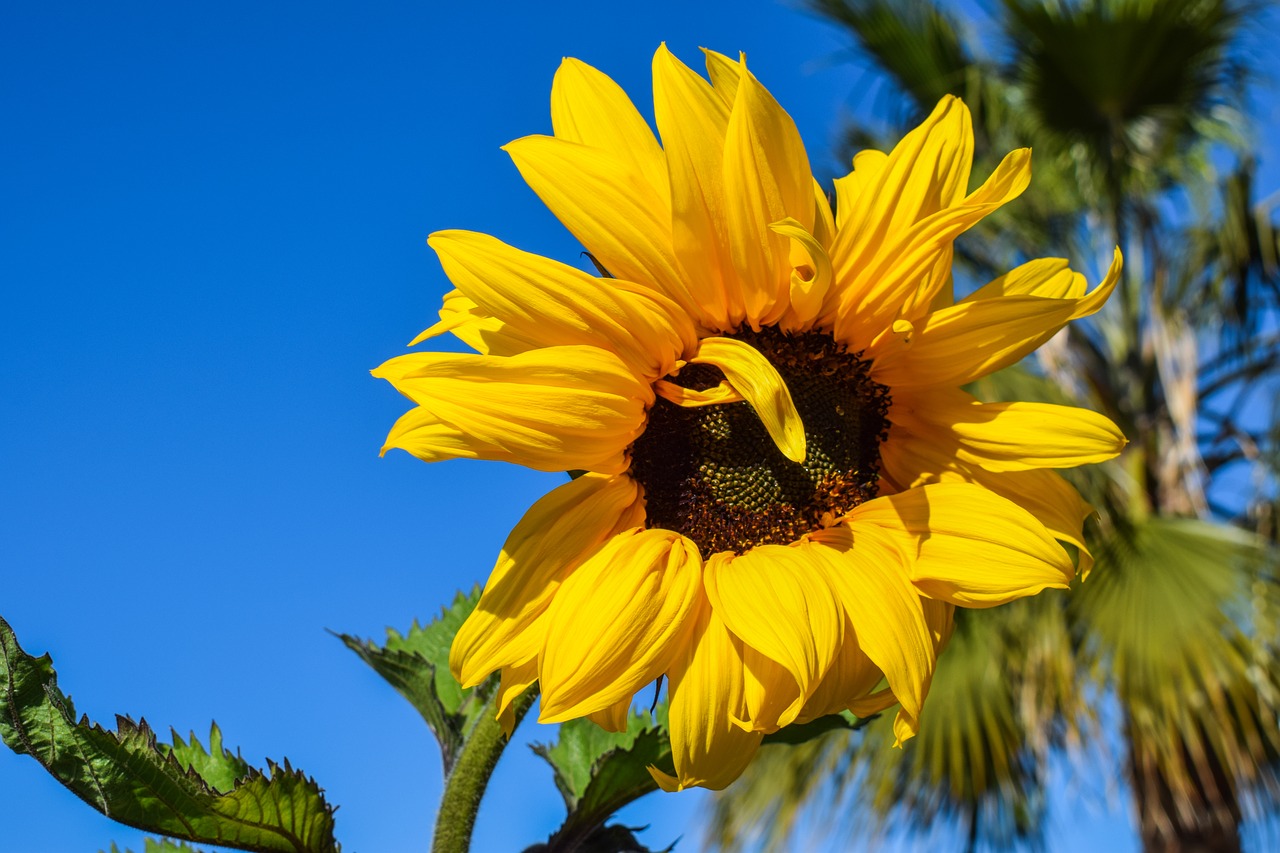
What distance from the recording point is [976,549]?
553 mm

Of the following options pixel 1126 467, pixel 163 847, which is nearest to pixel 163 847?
pixel 163 847

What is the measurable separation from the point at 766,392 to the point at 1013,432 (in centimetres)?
14

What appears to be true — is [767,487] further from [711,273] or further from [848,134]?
[848,134]

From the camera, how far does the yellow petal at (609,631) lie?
0.52 meters

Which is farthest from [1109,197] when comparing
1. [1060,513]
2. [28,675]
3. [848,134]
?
[28,675]

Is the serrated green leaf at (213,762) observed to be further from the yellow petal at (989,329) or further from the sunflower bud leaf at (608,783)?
the yellow petal at (989,329)

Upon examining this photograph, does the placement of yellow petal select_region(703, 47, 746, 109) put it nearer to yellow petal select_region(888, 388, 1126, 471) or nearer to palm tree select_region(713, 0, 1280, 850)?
yellow petal select_region(888, 388, 1126, 471)

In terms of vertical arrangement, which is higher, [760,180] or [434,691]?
[760,180]

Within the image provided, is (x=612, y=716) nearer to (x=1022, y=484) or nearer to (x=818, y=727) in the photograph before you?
(x=818, y=727)

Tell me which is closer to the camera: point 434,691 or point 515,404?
point 515,404

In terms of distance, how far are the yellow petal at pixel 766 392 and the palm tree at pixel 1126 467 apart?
2.39 meters

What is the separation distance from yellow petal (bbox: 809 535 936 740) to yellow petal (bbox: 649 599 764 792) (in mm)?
61

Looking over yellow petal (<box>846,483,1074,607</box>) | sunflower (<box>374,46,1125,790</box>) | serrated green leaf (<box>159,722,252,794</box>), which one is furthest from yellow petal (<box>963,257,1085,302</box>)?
serrated green leaf (<box>159,722,252,794</box>)

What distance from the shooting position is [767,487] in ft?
1.97
